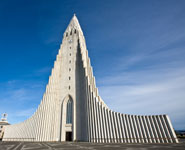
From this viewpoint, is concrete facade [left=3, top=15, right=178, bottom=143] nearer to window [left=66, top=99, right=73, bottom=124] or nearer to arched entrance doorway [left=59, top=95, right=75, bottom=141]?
arched entrance doorway [left=59, top=95, right=75, bottom=141]

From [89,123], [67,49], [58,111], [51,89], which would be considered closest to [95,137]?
[89,123]

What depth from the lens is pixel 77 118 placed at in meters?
25.2

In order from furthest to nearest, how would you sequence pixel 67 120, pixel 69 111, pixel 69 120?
pixel 69 111
pixel 67 120
pixel 69 120

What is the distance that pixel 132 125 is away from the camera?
1855 cm

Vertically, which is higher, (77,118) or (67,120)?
(77,118)

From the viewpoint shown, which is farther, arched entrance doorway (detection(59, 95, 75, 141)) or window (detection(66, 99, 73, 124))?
window (detection(66, 99, 73, 124))

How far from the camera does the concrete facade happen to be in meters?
17.7

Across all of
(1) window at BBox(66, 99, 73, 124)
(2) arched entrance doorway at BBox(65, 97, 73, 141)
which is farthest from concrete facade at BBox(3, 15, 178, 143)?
(1) window at BBox(66, 99, 73, 124)

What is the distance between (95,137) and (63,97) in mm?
11446

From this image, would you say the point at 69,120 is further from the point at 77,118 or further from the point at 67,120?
the point at 77,118

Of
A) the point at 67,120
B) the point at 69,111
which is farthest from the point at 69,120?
the point at 69,111

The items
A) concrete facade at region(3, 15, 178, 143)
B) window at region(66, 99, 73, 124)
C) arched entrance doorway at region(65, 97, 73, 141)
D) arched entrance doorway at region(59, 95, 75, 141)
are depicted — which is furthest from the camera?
window at region(66, 99, 73, 124)

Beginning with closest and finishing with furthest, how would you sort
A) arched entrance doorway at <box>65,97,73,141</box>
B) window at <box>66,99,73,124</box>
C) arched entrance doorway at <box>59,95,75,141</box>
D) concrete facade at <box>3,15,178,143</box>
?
concrete facade at <box>3,15,178,143</box>, arched entrance doorway at <box>59,95,75,141</box>, arched entrance doorway at <box>65,97,73,141</box>, window at <box>66,99,73,124</box>

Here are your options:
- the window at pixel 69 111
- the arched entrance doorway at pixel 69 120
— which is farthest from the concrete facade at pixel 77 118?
the window at pixel 69 111
